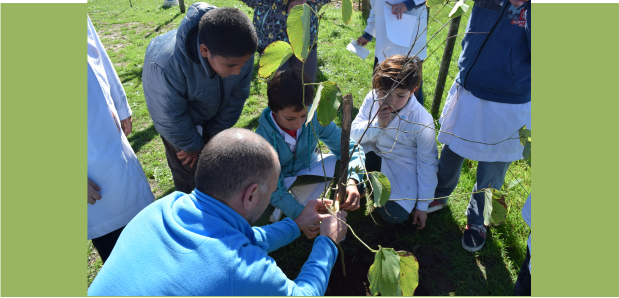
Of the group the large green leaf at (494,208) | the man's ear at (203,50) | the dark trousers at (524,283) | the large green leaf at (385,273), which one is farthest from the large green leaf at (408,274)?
the man's ear at (203,50)

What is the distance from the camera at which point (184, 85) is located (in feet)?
7.20

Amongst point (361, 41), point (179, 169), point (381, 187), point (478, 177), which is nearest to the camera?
point (381, 187)

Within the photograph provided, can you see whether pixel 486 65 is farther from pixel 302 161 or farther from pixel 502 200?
pixel 302 161

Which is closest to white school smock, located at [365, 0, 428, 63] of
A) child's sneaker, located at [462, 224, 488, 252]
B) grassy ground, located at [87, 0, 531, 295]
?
grassy ground, located at [87, 0, 531, 295]

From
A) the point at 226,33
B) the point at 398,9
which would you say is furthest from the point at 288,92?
the point at 398,9

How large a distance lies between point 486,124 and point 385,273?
4.31ft

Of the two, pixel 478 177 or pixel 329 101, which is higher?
pixel 329 101

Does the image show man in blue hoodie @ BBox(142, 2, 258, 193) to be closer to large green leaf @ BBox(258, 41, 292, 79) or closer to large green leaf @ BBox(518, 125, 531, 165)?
large green leaf @ BBox(258, 41, 292, 79)

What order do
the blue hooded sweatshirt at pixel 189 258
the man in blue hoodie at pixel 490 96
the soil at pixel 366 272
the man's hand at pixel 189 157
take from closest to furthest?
the blue hooded sweatshirt at pixel 189 258 → the man in blue hoodie at pixel 490 96 → the soil at pixel 366 272 → the man's hand at pixel 189 157

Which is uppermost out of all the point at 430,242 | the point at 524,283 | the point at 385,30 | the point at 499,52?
the point at 385,30

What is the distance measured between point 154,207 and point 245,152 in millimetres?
379

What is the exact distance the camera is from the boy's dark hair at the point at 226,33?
6.13 feet

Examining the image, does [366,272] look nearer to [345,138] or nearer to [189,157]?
[345,138]

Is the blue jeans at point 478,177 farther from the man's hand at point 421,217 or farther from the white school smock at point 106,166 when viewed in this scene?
the white school smock at point 106,166
